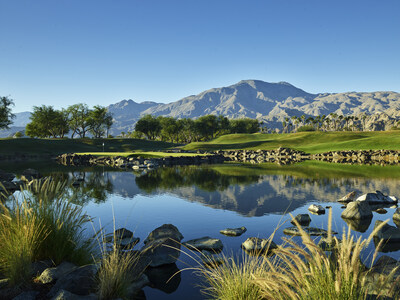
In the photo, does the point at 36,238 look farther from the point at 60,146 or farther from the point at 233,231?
the point at 60,146

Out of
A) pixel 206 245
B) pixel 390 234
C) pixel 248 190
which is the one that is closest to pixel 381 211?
pixel 390 234

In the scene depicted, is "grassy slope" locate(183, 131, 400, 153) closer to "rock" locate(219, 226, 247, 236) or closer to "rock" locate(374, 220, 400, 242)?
"rock" locate(374, 220, 400, 242)

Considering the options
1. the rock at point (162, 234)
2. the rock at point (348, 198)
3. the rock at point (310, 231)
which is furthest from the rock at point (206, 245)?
the rock at point (348, 198)

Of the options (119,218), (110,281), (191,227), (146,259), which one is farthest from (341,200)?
(110,281)

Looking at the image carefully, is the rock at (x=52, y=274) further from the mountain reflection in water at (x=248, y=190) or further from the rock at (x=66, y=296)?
the mountain reflection in water at (x=248, y=190)

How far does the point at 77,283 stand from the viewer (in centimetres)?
700

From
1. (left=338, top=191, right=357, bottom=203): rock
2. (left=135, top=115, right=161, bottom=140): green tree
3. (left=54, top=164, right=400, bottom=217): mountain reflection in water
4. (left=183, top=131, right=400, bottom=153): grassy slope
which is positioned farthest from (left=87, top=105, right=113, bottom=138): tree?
(left=338, top=191, right=357, bottom=203): rock

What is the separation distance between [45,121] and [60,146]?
34.1 metres

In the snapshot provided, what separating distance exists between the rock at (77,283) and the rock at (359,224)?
42.7 feet

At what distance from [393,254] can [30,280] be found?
40.9 ft

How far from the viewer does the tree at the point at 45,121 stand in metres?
128

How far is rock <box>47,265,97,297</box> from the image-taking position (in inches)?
272

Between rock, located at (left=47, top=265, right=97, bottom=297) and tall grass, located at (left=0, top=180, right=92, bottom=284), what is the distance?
1.03 meters

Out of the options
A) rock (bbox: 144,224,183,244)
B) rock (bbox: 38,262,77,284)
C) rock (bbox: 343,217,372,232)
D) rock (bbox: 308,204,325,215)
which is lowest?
rock (bbox: 343,217,372,232)
